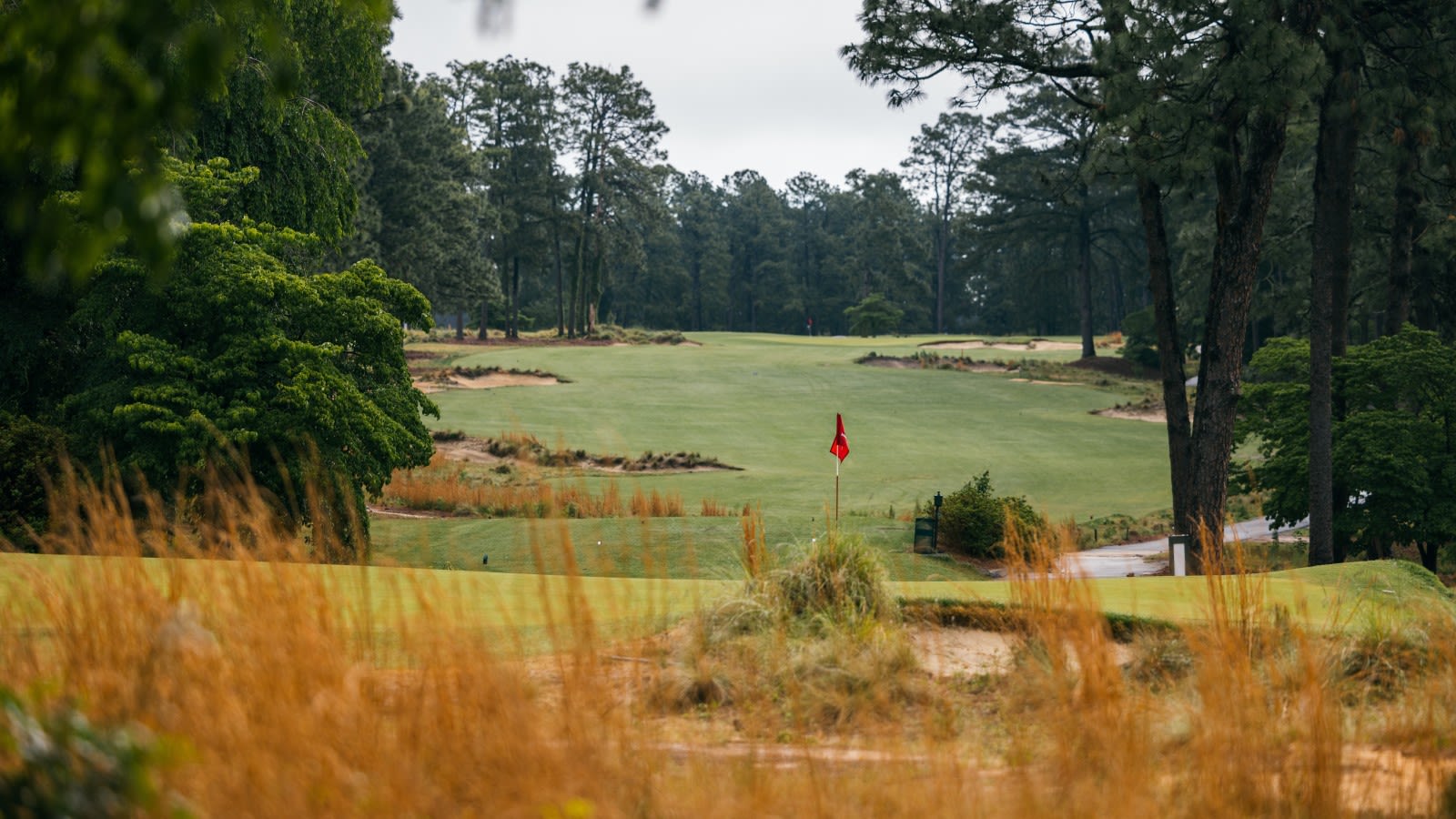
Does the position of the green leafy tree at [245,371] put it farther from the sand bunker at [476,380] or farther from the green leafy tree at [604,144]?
the green leafy tree at [604,144]

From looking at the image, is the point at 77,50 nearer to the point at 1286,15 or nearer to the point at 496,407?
the point at 1286,15

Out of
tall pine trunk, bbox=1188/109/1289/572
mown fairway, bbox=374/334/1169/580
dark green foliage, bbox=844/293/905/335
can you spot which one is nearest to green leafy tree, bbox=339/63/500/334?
mown fairway, bbox=374/334/1169/580

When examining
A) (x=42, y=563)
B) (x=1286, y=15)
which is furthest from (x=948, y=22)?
(x=42, y=563)

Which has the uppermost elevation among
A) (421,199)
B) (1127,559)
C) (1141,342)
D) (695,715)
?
(421,199)

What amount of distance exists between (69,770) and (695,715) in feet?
11.5

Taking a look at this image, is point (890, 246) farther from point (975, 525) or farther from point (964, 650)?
point (964, 650)

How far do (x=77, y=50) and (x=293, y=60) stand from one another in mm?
14673

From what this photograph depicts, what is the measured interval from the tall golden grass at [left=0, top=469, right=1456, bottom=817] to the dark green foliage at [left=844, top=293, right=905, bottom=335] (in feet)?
266

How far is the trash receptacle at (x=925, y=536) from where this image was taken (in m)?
19.2

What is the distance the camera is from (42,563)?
8117 mm

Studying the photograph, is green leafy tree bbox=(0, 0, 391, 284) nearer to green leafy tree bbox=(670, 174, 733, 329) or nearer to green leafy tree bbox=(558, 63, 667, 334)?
green leafy tree bbox=(558, 63, 667, 334)

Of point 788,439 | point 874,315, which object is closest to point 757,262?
point 874,315

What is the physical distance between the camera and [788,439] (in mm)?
37031

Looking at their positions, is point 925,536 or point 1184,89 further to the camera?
point 925,536
